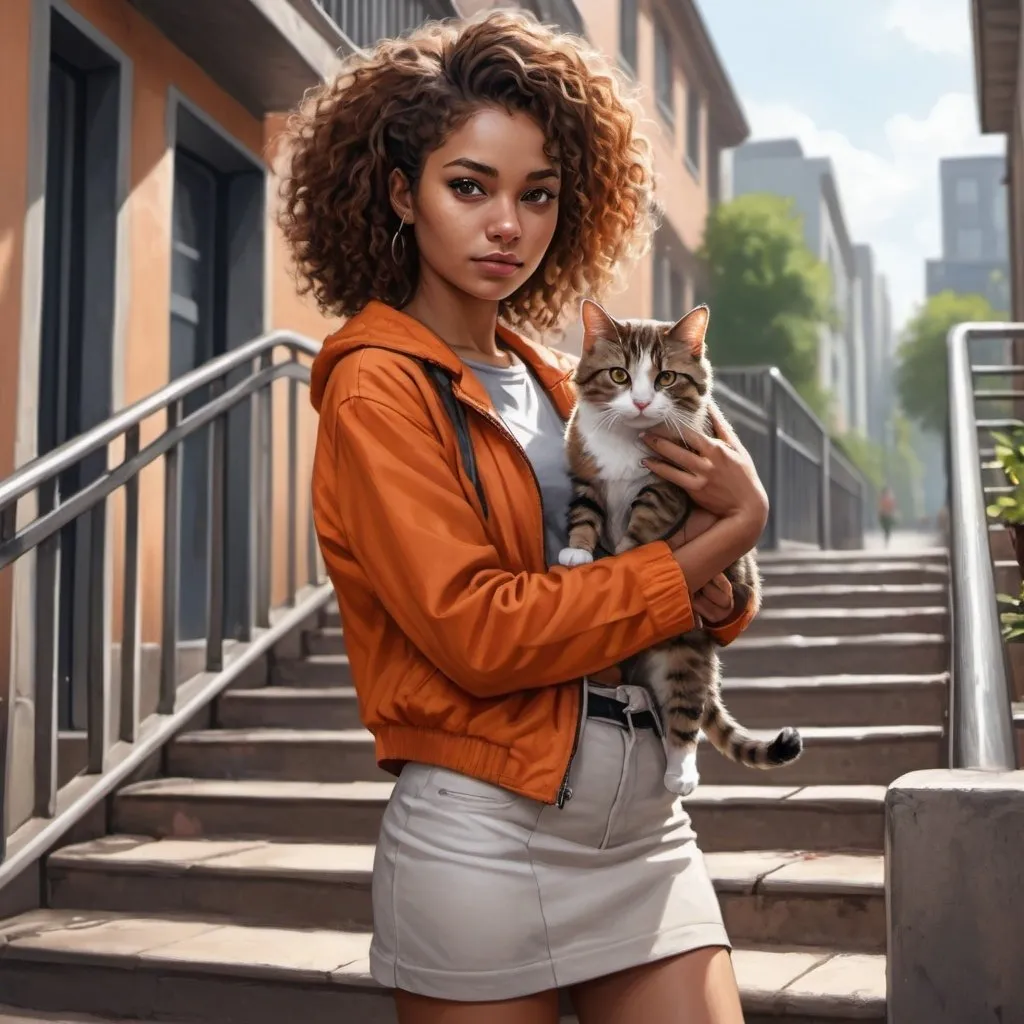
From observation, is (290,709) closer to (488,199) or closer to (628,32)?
(488,199)

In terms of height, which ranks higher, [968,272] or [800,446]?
[968,272]

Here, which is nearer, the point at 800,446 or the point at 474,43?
the point at 474,43

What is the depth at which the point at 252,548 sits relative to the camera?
546cm

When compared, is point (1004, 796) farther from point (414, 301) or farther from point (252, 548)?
point (252, 548)

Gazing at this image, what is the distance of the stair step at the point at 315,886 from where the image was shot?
3.40m

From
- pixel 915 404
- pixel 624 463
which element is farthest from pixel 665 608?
pixel 915 404

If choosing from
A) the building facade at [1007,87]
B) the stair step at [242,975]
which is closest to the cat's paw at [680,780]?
the stair step at [242,975]

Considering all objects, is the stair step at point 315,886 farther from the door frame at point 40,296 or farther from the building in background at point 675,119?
the building in background at point 675,119

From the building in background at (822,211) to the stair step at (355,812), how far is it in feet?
124

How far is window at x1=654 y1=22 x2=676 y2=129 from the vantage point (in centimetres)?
1752

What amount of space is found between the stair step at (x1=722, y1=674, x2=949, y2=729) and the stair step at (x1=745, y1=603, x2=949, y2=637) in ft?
2.79

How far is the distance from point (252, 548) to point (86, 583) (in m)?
0.72

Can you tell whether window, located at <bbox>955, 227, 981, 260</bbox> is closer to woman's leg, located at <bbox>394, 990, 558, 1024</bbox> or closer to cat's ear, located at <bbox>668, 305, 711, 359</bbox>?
cat's ear, located at <bbox>668, 305, 711, 359</bbox>

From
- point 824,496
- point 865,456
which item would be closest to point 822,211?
point 865,456
